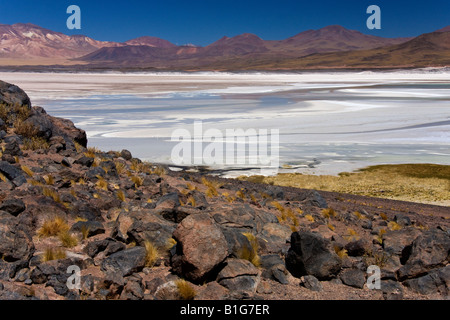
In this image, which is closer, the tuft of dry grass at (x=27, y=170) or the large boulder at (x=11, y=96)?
the tuft of dry grass at (x=27, y=170)

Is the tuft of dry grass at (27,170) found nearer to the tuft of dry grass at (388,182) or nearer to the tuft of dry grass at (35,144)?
the tuft of dry grass at (35,144)

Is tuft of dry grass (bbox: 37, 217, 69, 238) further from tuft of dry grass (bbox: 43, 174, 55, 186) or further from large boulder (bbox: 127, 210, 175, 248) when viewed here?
tuft of dry grass (bbox: 43, 174, 55, 186)

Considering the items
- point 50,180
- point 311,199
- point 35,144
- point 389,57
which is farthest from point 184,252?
point 389,57

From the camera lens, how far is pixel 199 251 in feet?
15.9

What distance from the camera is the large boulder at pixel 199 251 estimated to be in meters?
4.82

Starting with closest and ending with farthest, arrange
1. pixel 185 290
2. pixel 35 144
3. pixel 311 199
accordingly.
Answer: pixel 185 290, pixel 311 199, pixel 35 144

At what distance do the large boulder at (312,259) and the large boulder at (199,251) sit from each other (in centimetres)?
92

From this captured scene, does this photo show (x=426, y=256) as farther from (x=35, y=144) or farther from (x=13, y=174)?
(x=35, y=144)

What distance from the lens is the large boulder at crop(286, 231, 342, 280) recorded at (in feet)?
17.2

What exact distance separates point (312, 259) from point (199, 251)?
1.35m

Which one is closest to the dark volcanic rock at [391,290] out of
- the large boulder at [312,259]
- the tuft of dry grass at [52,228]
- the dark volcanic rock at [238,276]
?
the large boulder at [312,259]

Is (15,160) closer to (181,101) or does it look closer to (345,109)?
(345,109)

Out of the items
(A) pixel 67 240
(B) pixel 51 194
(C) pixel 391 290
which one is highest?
(B) pixel 51 194
